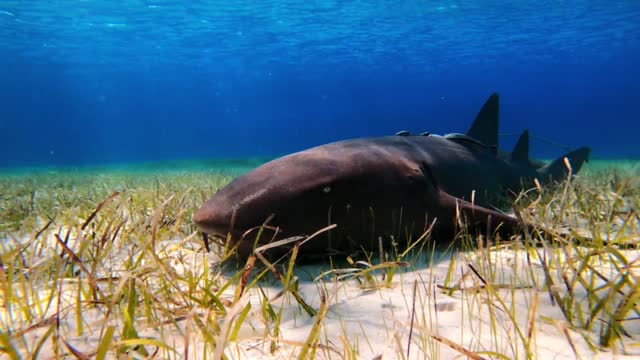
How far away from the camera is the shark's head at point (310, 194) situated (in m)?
2.43

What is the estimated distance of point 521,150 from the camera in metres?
5.55

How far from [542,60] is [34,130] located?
513 feet

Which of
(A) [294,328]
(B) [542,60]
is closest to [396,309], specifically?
(A) [294,328]

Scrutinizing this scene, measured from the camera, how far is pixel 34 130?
13700 cm

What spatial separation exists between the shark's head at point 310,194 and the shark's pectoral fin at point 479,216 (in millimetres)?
258

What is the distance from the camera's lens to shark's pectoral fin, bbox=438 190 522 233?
289 centimetres

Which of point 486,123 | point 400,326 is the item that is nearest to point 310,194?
point 400,326

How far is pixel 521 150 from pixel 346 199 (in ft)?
13.0

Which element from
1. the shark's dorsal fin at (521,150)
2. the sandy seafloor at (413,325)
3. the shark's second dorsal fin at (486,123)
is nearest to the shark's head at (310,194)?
the sandy seafloor at (413,325)

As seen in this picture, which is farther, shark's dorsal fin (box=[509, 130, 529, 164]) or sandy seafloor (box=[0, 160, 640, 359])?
shark's dorsal fin (box=[509, 130, 529, 164])

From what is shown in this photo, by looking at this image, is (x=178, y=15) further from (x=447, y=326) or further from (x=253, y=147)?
(x=253, y=147)

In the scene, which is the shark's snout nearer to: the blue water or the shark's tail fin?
the shark's tail fin

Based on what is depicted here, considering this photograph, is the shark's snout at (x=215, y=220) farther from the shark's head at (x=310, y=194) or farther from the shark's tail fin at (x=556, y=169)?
the shark's tail fin at (x=556, y=169)

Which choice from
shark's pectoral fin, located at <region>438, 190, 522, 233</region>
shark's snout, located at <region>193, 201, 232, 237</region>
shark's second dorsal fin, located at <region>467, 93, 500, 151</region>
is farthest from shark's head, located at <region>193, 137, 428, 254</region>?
shark's second dorsal fin, located at <region>467, 93, 500, 151</region>
